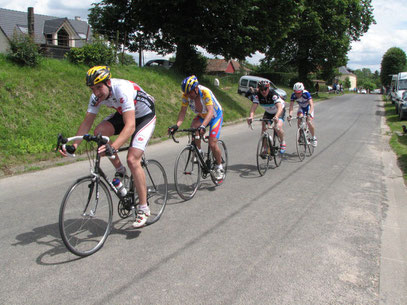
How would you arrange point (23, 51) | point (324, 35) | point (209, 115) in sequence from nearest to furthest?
point (209, 115) < point (23, 51) < point (324, 35)

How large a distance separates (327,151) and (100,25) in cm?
1755

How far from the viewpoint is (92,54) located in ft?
49.3

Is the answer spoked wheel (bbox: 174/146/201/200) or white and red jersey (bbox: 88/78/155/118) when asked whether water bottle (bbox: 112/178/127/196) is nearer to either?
white and red jersey (bbox: 88/78/155/118)

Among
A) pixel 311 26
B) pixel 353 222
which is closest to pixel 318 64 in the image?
pixel 311 26

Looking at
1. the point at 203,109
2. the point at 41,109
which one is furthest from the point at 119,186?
the point at 41,109

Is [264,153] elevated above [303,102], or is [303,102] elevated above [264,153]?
[303,102]

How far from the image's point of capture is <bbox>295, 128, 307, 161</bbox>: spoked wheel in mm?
9491

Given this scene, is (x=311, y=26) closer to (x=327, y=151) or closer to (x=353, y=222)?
(x=327, y=151)

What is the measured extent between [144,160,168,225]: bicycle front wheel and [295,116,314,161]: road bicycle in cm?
521

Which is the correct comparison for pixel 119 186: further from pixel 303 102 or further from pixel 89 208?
pixel 303 102

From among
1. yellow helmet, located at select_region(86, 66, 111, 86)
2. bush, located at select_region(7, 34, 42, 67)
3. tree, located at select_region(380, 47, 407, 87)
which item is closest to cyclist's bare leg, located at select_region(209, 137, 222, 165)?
yellow helmet, located at select_region(86, 66, 111, 86)

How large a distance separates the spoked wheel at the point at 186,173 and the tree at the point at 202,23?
45.1 feet

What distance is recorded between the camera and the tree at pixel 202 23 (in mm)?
18844

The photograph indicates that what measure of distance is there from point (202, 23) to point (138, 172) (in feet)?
55.3
